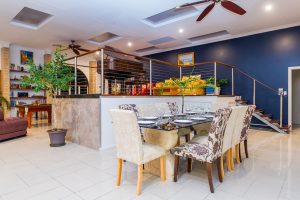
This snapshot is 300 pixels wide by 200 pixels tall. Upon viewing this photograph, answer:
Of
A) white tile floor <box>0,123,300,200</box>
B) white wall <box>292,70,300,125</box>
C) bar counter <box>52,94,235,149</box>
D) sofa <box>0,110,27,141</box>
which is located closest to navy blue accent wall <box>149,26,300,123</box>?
white wall <box>292,70,300,125</box>

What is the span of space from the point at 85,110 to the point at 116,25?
3384 millimetres

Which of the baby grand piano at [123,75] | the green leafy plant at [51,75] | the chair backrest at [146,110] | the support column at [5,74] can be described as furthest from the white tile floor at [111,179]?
the support column at [5,74]

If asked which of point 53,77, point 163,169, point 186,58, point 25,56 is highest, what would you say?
point 25,56

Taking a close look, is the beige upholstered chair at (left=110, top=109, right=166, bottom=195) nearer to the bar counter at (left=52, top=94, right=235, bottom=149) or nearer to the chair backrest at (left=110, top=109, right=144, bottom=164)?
the chair backrest at (left=110, top=109, right=144, bottom=164)

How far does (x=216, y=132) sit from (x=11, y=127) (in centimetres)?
492

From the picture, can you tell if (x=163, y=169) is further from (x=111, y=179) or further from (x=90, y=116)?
(x=90, y=116)

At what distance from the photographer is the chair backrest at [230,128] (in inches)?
97.7

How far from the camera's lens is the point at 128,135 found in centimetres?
217

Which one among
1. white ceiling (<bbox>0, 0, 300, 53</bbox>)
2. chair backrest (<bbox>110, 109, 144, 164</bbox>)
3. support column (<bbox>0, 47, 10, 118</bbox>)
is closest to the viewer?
chair backrest (<bbox>110, 109, 144, 164</bbox>)

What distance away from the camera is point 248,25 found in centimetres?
626

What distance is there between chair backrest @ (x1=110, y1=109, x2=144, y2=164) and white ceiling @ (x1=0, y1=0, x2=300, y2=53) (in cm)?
356

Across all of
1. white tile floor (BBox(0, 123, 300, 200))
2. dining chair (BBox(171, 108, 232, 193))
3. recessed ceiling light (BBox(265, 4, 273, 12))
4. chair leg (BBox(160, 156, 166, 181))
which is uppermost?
recessed ceiling light (BBox(265, 4, 273, 12))

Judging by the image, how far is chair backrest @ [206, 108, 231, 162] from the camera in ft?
7.13

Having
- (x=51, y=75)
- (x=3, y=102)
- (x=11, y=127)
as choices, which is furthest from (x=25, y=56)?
(x=51, y=75)
